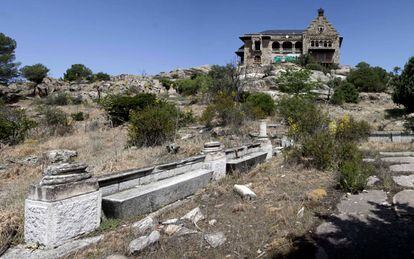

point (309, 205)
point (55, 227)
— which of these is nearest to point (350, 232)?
point (309, 205)

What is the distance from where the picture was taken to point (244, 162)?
7.46 metres

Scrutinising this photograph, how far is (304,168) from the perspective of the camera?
273 inches

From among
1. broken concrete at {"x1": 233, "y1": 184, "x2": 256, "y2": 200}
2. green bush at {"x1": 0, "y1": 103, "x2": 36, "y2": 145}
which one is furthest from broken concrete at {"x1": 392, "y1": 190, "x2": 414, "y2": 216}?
green bush at {"x1": 0, "y1": 103, "x2": 36, "y2": 145}

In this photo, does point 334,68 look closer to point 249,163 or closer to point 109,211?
point 249,163

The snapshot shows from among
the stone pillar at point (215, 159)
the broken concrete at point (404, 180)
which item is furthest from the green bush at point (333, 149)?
the stone pillar at point (215, 159)

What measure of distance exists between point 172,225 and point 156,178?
172cm

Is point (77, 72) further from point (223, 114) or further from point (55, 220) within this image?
point (55, 220)

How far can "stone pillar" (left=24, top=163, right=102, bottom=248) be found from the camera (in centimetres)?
325

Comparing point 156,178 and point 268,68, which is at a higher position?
point 268,68

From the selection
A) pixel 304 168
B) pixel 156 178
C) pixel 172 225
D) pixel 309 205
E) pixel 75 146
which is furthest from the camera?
pixel 75 146

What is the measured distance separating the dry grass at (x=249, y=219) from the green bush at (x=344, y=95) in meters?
22.1

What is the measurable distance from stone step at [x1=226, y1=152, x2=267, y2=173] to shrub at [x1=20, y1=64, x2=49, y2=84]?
34898 millimetres

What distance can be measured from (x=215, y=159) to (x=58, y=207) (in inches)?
144

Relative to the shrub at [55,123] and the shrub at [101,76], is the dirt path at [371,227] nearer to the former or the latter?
the shrub at [55,123]
